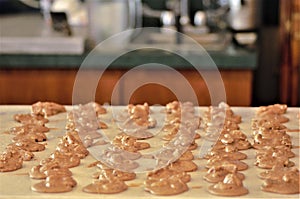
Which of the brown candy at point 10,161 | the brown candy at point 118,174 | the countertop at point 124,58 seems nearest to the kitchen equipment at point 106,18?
the countertop at point 124,58

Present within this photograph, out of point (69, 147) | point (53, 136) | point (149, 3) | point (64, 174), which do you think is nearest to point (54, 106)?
point (53, 136)

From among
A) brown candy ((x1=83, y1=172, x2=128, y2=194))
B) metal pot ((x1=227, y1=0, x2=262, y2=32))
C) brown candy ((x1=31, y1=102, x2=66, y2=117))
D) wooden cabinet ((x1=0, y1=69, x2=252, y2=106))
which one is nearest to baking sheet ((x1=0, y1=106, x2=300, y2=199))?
brown candy ((x1=83, y1=172, x2=128, y2=194))

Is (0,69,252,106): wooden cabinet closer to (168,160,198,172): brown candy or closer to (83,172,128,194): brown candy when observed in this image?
(168,160,198,172): brown candy

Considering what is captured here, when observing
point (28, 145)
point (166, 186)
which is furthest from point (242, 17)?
point (166, 186)

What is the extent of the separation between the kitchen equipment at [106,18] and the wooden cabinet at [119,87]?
0.94 ft

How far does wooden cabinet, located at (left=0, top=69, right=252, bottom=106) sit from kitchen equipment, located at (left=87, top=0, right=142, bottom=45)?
287mm

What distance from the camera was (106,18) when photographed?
390 centimetres

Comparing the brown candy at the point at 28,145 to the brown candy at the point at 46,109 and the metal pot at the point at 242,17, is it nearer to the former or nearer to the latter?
the brown candy at the point at 46,109

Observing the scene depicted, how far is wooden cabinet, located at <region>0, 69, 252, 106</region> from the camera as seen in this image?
146 inches

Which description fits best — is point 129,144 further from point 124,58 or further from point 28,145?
point 124,58

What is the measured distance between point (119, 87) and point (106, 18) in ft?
1.42

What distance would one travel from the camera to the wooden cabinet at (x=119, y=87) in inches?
146

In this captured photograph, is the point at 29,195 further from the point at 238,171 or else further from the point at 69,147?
the point at 238,171

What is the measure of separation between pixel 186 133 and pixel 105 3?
1896 millimetres
